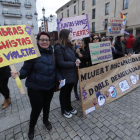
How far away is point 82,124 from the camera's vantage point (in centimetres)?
236

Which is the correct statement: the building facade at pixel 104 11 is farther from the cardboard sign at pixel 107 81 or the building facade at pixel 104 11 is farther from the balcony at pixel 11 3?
the cardboard sign at pixel 107 81

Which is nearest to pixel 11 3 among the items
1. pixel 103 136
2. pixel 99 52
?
pixel 99 52

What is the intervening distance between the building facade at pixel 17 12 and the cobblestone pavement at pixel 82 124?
34.1 m

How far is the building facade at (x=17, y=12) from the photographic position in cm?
2911

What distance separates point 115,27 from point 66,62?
9.24ft

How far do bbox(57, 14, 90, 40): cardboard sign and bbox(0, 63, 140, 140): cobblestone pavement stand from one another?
199cm

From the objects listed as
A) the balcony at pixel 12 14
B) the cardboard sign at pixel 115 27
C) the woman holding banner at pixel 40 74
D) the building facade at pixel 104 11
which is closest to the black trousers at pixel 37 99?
the woman holding banner at pixel 40 74

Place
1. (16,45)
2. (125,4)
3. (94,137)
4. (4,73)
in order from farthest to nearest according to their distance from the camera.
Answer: (125,4)
(4,73)
(94,137)
(16,45)

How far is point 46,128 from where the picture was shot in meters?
2.25

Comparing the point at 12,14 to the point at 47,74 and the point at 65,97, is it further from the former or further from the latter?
the point at 47,74

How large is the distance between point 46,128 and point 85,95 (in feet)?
3.66

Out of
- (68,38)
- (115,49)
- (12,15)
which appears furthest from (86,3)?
(68,38)

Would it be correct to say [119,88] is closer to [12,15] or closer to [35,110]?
[35,110]

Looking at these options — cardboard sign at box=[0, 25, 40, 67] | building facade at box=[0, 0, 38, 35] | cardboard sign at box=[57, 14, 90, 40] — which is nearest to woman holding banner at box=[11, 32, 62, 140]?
cardboard sign at box=[0, 25, 40, 67]
